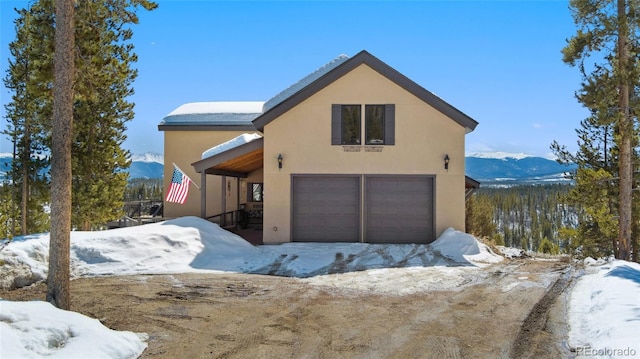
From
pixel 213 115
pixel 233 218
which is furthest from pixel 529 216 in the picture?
pixel 233 218

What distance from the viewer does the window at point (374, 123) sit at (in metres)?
15.4

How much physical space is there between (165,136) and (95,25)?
14650 millimetres

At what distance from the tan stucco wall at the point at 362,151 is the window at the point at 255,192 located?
8055 millimetres

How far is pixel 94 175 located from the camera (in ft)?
65.0

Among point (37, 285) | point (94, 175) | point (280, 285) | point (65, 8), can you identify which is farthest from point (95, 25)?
point (94, 175)

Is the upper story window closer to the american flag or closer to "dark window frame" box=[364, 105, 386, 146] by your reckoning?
"dark window frame" box=[364, 105, 386, 146]

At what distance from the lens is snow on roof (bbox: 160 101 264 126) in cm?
2212

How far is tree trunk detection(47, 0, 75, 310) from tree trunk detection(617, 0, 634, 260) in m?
13.6

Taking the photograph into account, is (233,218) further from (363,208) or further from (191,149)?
(363,208)

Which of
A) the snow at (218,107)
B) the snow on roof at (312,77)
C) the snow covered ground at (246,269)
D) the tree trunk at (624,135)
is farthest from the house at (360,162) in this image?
the snow at (218,107)

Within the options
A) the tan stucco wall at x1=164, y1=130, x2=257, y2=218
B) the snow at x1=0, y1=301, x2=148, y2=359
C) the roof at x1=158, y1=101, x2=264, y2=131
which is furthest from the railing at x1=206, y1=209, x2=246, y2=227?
the snow at x1=0, y1=301, x2=148, y2=359

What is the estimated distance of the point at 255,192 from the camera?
2333 centimetres

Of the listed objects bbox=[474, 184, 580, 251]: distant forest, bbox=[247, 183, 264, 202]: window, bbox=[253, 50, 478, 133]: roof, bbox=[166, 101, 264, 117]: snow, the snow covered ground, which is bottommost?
bbox=[474, 184, 580, 251]: distant forest

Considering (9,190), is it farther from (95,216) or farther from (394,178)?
(394,178)
